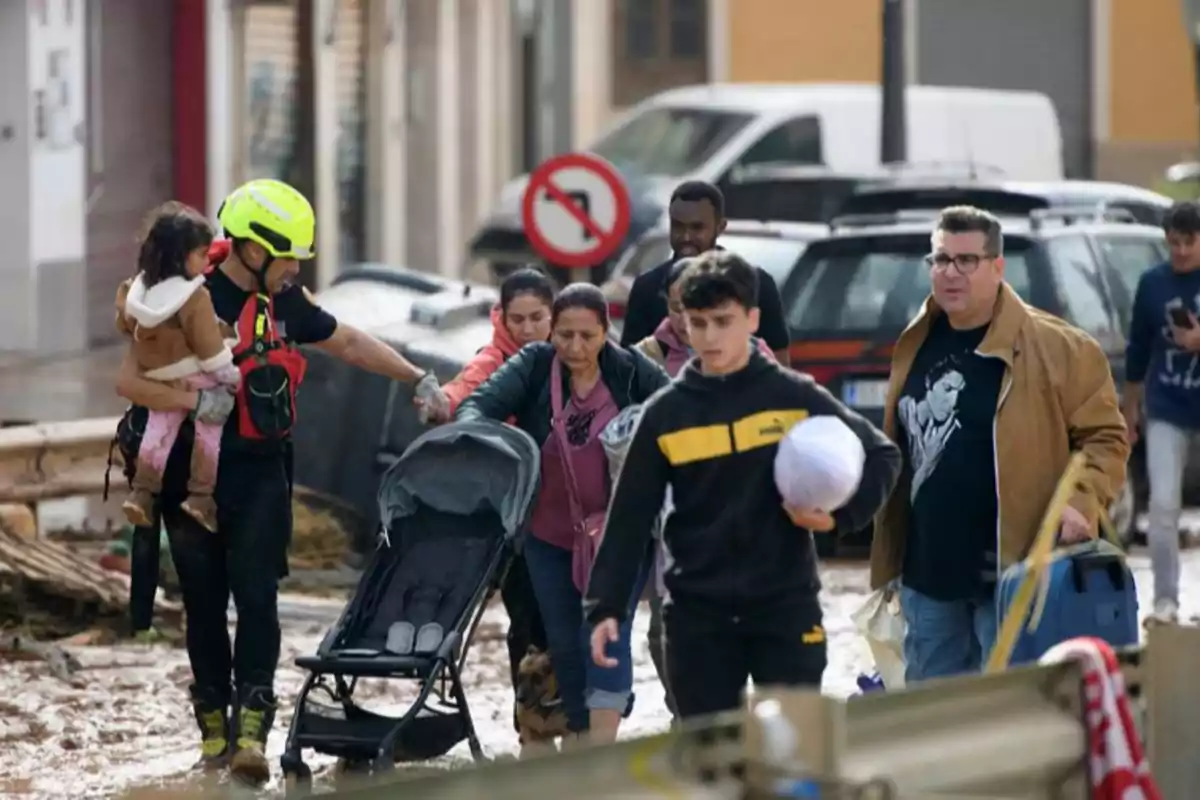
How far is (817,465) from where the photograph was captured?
21.8ft

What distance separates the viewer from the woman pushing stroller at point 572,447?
8523mm

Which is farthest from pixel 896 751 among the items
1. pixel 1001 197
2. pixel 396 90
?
pixel 396 90

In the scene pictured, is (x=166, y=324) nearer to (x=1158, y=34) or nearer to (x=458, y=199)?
(x=458, y=199)

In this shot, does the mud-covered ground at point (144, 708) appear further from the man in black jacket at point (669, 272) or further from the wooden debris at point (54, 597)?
the man in black jacket at point (669, 272)

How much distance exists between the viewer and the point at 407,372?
9141 millimetres

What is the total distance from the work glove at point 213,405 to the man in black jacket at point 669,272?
1.44 metres

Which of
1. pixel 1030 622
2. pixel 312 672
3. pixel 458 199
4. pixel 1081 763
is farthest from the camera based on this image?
pixel 458 199

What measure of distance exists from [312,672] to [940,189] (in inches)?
371

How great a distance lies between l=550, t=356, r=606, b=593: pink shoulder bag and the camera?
8508mm

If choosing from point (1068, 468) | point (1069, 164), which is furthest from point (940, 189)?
point (1069, 164)

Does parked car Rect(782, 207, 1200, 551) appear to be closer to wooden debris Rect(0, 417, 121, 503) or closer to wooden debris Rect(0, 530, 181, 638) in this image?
wooden debris Rect(0, 417, 121, 503)

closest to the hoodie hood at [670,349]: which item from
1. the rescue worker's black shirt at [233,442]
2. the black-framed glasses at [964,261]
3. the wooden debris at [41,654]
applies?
the rescue worker's black shirt at [233,442]

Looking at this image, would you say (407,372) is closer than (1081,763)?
No

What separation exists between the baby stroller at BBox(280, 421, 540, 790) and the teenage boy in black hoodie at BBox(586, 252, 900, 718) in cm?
150
